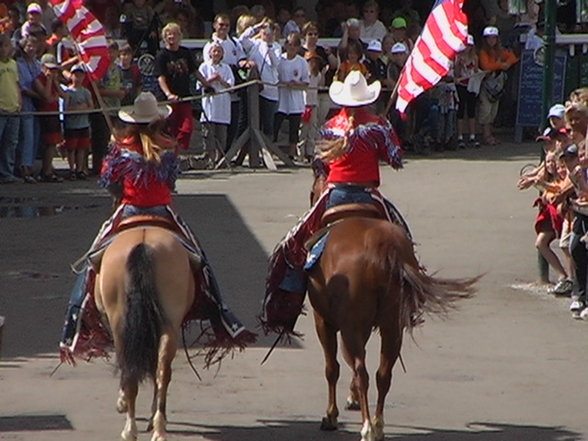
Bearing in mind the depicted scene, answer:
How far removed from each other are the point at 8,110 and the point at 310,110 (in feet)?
15.4

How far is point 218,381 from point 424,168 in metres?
11.0

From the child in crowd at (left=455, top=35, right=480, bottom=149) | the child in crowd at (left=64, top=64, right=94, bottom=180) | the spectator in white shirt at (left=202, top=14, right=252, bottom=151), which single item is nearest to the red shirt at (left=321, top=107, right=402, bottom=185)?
the child in crowd at (left=64, top=64, right=94, bottom=180)

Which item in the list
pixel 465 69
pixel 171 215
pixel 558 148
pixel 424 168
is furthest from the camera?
pixel 465 69

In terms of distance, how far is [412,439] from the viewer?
8797 mm

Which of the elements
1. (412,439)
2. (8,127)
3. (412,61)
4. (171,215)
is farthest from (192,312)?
(8,127)

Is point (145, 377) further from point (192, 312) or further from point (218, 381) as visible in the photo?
point (218, 381)

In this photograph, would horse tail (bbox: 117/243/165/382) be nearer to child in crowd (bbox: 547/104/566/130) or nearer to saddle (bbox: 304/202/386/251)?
saddle (bbox: 304/202/386/251)

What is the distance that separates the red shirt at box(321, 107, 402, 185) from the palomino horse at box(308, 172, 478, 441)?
45cm

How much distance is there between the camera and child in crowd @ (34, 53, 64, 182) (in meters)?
18.7

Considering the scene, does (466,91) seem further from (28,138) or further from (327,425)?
(327,425)

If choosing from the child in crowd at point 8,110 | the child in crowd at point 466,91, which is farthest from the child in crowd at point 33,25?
the child in crowd at point 466,91

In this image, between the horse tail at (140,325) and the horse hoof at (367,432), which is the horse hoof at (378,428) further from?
the horse tail at (140,325)

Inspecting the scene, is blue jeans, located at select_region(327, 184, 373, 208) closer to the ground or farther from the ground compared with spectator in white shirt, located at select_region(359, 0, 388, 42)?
farther from the ground

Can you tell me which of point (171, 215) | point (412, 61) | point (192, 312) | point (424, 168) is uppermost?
point (412, 61)
